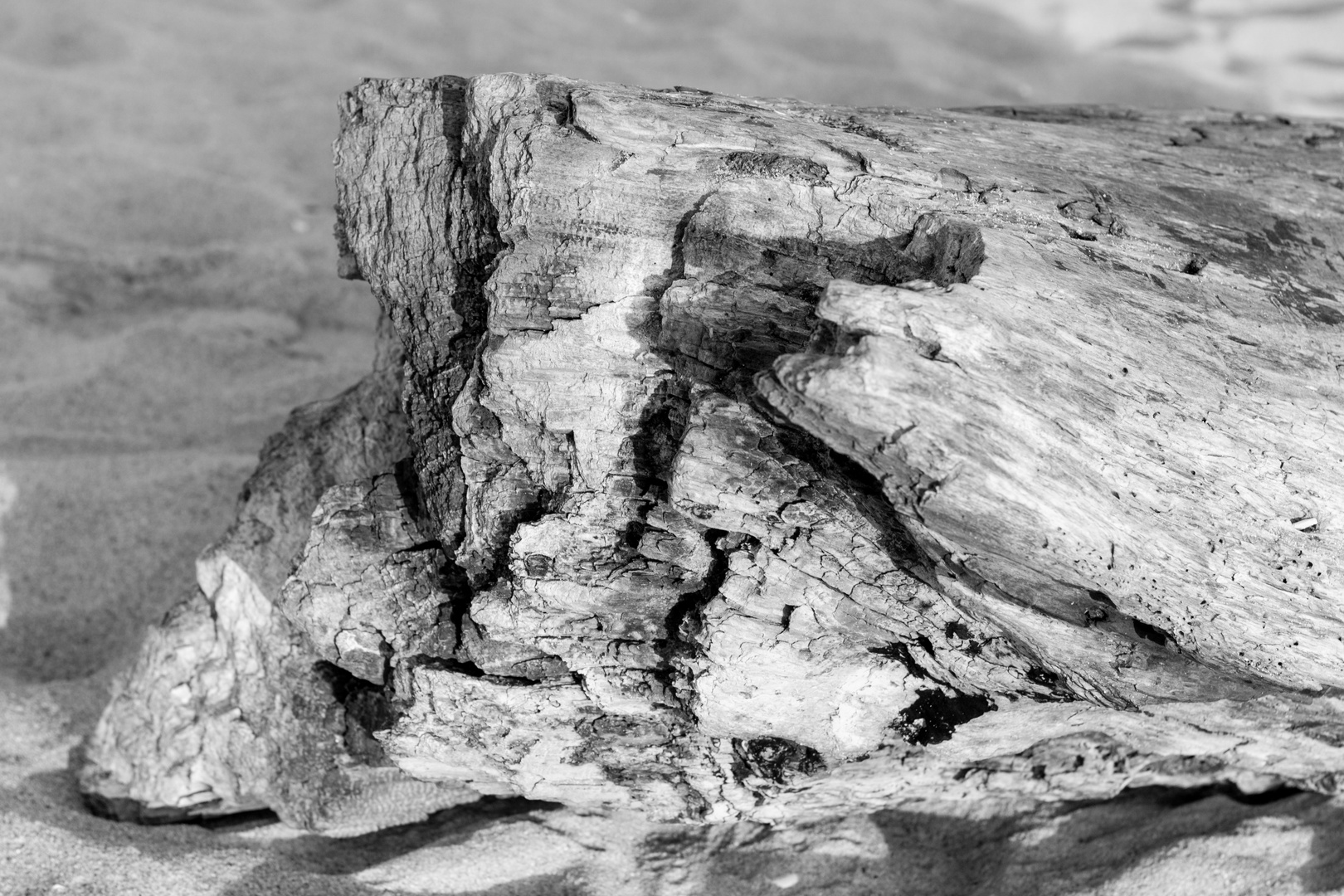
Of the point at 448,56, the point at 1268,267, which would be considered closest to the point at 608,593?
the point at 1268,267

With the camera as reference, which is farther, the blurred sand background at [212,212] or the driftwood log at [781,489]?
the blurred sand background at [212,212]

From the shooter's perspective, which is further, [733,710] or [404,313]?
[404,313]

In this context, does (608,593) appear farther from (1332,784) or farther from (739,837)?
(1332,784)

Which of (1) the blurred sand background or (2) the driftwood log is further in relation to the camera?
(1) the blurred sand background
